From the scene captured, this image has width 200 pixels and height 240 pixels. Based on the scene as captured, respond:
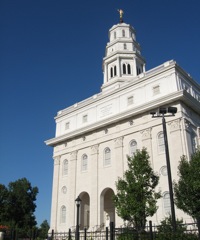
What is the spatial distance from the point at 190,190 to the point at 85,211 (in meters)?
18.0

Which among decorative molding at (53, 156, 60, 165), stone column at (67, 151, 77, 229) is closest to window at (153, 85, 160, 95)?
stone column at (67, 151, 77, 229)

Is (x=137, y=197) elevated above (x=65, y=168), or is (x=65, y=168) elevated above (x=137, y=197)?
(x=65, y=168)

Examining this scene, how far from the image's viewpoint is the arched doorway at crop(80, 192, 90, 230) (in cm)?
3356

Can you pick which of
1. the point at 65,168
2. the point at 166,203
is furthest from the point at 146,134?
the point at 65,168

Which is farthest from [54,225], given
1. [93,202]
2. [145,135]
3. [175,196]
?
[175,196]

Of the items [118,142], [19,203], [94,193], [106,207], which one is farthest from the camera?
[19,203]

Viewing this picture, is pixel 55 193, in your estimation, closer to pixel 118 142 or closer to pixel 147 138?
pixel 118 142

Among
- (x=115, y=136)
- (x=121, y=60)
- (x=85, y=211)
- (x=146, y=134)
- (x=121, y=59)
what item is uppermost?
(x=121, y=59)

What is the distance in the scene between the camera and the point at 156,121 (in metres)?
29.2

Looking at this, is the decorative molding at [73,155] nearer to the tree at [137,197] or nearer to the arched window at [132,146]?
the arched window at [132,146]

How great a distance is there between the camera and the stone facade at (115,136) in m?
27.7

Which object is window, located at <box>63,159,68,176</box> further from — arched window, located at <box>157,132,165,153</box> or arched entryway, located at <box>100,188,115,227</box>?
arched window, located at <box>157,132,165,153</box>

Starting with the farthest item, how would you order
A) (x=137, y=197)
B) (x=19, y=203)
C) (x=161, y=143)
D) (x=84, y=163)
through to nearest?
1. (x=19, y=203)
2. (x=84, y=163)
3. (x=161, y=143)
4. (x=137, y=197)

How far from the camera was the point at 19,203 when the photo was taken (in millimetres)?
52156
